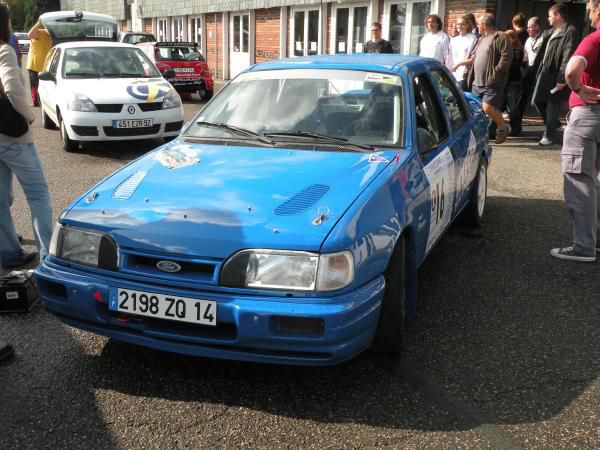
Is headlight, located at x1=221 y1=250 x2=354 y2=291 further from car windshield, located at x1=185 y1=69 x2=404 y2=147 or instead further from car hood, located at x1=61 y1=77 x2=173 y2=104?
car hood, located at x1=61 y1=77 x2=173 y2=104

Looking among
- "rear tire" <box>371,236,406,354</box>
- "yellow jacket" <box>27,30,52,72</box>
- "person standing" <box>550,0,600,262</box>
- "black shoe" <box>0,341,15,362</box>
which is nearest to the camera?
"rear tire" <box>371,236,406,354</box>

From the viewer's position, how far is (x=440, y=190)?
3.91 meters

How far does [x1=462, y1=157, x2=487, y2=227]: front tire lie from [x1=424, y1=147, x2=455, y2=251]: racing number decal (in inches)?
41.6

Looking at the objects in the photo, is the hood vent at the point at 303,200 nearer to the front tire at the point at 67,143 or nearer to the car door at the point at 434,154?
the car door at the point at 434,154

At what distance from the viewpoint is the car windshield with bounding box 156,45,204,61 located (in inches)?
650

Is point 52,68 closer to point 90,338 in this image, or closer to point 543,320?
point 90,338

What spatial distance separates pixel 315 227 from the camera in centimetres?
Answer: 269

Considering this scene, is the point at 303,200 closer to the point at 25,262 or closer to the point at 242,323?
the point at 242,323

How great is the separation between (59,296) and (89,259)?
0.25 meters

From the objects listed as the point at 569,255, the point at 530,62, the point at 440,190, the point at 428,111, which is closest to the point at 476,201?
the point at 569,255

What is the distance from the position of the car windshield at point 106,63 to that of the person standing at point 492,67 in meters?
5.07

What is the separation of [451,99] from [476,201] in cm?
98

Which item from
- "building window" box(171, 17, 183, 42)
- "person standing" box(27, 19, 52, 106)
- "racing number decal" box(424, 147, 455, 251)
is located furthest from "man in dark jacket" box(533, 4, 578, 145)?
"building window" box(171, 17, 183, 42)

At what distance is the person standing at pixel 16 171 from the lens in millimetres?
4027
